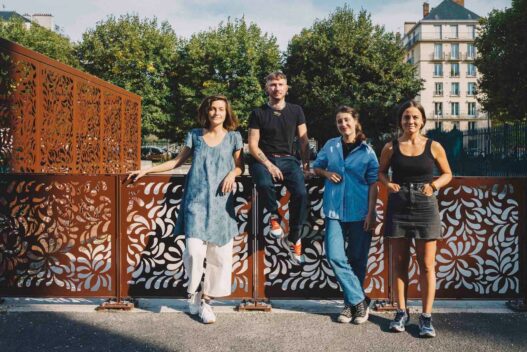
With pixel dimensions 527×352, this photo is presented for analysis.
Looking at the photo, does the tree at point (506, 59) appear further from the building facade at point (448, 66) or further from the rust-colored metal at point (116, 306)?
the building facade at point (448, 66)

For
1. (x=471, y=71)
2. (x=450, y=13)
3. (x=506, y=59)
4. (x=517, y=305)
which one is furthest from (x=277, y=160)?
(x=450, y=13)

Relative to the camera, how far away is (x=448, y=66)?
8262 cm

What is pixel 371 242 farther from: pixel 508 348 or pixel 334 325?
pixel 508 348

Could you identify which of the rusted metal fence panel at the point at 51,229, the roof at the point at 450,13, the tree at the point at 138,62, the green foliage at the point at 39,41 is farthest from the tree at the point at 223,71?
the roof at the point at 450,13

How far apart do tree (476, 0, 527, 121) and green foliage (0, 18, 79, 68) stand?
2666cm

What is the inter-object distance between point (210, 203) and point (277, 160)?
0.74 meters

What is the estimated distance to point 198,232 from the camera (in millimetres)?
4562

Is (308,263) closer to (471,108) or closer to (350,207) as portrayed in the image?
(350,207)

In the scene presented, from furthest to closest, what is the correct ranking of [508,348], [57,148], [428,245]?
[57,148]
[428,245]
[508,348]

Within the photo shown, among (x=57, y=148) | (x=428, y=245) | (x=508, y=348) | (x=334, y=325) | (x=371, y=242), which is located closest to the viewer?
(x=508, y=348)

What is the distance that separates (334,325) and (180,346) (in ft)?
4.63

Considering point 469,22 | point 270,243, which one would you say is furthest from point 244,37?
point 469,22

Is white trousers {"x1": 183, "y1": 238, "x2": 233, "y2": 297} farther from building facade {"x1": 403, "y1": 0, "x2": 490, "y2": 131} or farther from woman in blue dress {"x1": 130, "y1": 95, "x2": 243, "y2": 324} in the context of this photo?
building facade {"x1": 403, "y1": 0, "x2": 490, "y2": 131}

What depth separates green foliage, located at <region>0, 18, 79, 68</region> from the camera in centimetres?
3559
